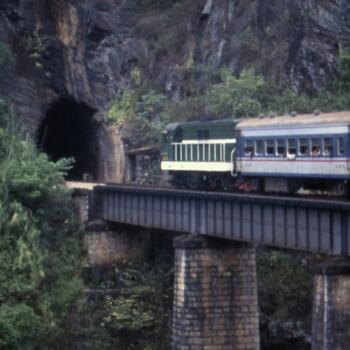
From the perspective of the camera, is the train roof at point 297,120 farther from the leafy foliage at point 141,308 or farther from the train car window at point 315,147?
the leafy foliage at point 141,308

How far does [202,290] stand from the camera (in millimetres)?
43062

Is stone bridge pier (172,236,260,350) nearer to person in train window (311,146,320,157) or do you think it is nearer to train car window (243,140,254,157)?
train car window (243,140,254,157)

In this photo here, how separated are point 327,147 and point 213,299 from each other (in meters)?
7.44

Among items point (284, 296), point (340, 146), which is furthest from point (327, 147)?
point (284, 296)

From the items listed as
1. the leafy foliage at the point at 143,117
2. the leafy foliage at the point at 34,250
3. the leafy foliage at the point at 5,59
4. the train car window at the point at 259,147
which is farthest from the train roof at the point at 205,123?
the leafy foliage at the point at 5,59

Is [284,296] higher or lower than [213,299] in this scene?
higher

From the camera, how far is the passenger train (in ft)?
131

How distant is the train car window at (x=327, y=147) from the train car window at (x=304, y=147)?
1050mm

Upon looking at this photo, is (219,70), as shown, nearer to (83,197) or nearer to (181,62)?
(181,62)

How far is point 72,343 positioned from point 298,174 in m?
12.3

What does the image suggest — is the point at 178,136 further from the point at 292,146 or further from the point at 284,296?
the point at 292,146

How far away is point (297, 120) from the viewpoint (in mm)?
42469

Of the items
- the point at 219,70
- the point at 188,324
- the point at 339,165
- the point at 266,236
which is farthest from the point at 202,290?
the point at 219,70

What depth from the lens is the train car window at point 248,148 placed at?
148 feet
